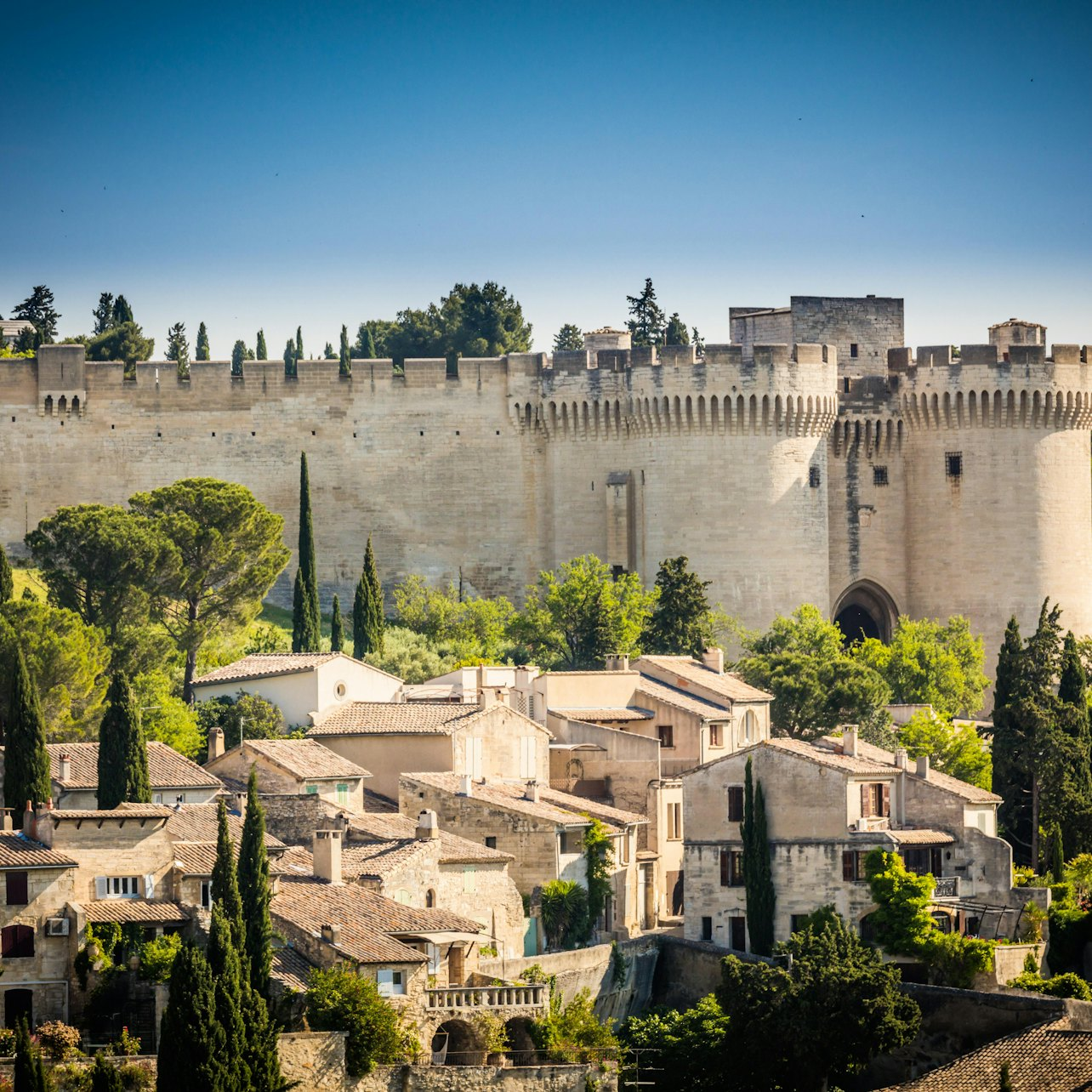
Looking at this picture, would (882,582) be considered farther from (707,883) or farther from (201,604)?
(707,883)

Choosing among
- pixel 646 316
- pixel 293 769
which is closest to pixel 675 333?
pixel 646 316

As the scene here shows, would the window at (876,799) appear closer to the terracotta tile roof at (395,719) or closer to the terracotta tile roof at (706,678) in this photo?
the terracotta tile roof at (395,719)

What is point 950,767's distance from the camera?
57.2 metres

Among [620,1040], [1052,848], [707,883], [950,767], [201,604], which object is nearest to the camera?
[620,1040]

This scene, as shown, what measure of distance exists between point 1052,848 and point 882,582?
53.9 ft

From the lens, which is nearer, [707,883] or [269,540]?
[707,883]

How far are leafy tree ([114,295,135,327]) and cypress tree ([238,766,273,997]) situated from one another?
47068 millimetres

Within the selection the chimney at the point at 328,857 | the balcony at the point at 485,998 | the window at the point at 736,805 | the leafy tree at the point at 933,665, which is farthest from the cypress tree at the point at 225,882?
the leafy tree at the point at 933,665

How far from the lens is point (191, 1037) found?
36688mm

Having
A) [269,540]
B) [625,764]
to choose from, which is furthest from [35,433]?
[625,764]

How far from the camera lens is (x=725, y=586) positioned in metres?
64.7

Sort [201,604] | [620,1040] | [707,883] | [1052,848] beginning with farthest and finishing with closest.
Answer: [201,604]
[1052,848]
[707,883]
[620,1040]

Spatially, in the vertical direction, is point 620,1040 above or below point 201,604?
below

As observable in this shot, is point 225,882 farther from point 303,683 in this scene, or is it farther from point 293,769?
point 303,683
